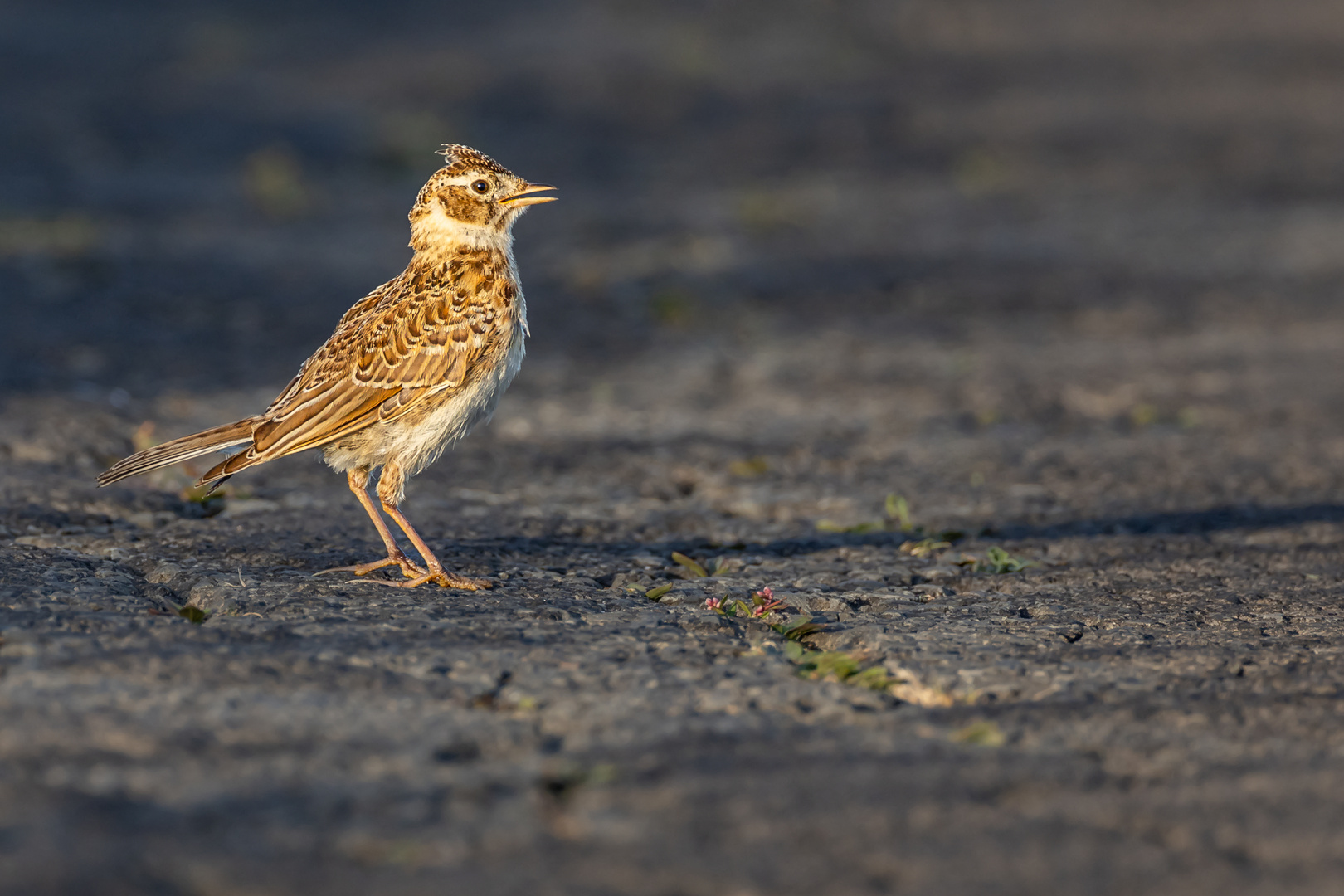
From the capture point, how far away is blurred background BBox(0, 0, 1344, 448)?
31.7ft

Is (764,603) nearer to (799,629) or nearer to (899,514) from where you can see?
(799,629)

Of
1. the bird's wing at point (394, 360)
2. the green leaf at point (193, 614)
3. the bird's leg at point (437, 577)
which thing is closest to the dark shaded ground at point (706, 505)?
the green leaf at point (193, 614)

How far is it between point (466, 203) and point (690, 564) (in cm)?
182

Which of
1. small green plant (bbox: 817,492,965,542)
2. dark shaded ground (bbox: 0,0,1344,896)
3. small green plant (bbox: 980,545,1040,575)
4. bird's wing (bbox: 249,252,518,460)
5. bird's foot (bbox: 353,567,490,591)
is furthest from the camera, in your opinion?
small green plant (bbox: 817,492,965,542)

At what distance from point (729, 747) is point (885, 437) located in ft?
14.5

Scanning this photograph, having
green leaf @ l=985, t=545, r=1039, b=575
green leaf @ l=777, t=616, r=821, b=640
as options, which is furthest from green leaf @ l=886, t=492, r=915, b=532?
green leaf @ l=777, t=616, r=821, b=640

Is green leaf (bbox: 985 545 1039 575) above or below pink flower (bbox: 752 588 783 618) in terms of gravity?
below

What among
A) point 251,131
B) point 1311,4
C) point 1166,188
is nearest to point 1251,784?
point 1166,188

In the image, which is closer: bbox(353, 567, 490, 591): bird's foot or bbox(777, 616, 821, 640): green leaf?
bbox(777, 616, 821, 640): green leaf

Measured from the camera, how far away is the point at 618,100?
17.0 m

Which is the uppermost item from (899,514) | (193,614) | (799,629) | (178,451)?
(178,451)

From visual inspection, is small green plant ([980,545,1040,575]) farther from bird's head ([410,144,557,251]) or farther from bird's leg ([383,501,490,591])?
bird's head ([410,144,557,251])

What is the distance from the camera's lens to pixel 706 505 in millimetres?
6770

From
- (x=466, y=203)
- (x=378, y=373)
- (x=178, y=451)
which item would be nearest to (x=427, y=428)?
(x=378, y=373)
